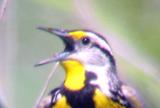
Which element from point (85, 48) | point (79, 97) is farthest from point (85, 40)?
point (79, 97)

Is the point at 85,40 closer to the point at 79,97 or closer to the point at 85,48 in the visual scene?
the point at 85,48

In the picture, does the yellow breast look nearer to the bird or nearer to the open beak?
the bird

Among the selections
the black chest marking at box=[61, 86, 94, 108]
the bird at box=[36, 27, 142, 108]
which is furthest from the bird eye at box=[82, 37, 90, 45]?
the black chest marking at box=[61, 86, 94, 108]

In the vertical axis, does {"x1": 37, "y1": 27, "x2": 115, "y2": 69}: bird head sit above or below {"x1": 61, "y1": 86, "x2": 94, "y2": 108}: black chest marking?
above

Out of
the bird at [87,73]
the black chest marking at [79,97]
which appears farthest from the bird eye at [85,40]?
the black chest marking at [79,97]

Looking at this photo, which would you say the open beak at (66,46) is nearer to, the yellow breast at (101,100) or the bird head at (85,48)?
the bird head at (85,48)

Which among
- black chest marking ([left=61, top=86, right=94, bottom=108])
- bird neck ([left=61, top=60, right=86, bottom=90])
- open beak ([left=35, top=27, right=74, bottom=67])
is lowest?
black chest marking ([left=61, top=86, right=94, bottom=108])

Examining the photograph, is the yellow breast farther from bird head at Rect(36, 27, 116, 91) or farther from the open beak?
the open beak
